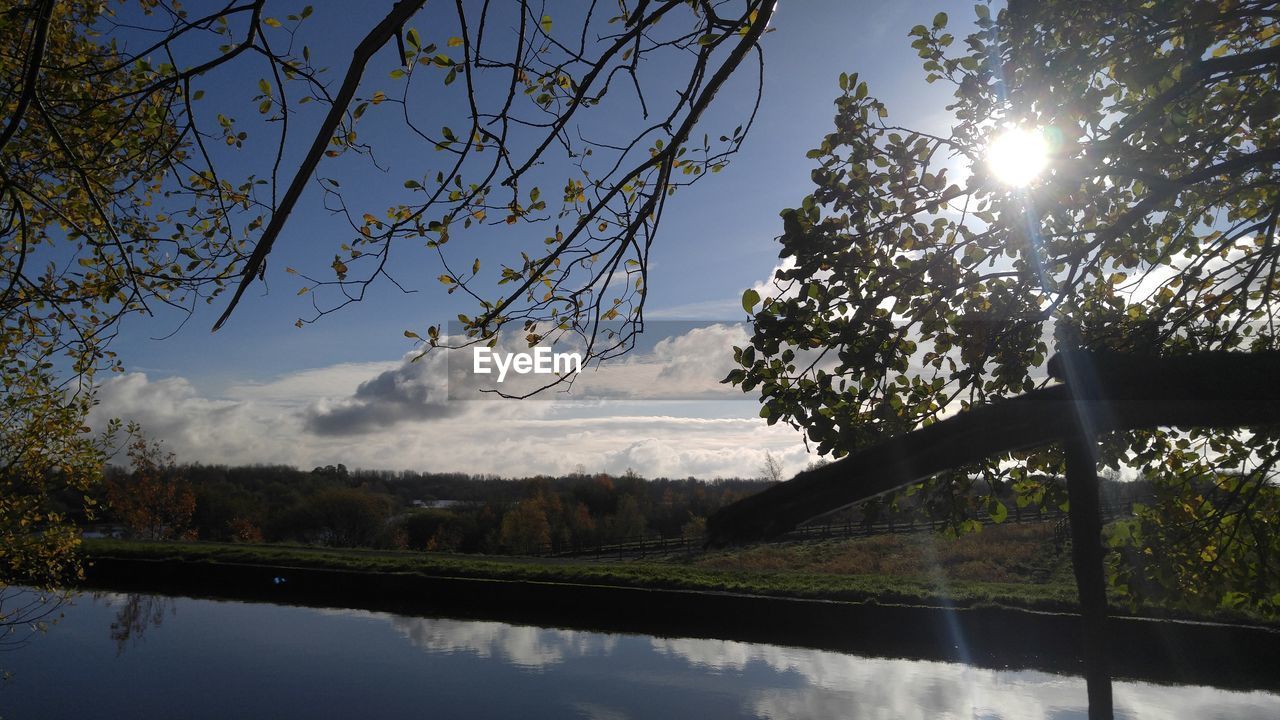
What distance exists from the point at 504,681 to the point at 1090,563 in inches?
424

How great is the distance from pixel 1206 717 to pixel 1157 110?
8848mm

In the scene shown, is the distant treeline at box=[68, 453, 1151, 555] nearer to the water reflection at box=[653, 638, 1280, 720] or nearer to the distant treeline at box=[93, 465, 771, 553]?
the distant treeline at box=[93, 465, 771, 553]

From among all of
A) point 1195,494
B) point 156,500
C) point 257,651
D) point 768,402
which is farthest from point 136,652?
point 156,500

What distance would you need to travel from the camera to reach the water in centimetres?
944

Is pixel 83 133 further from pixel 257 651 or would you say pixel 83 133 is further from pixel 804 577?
pixel 804 577

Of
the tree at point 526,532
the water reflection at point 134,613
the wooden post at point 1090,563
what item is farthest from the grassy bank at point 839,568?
the tree at point 526,532

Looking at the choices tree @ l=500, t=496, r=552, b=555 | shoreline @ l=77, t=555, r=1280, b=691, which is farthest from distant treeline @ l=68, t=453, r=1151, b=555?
shoreline @ l=77, t=555, r=1280, b=691

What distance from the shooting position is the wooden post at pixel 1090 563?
137 cm

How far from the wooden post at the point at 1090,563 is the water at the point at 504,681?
879 centimetres

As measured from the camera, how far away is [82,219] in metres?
4.60

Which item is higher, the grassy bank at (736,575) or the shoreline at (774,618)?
the grassy bank at (736,575)

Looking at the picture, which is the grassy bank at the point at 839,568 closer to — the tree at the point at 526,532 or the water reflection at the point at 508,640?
the water reflection at the point at 508,640

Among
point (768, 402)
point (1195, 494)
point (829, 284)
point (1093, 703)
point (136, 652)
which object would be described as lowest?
point (136, 652)

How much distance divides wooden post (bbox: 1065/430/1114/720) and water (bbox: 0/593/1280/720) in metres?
8.79
